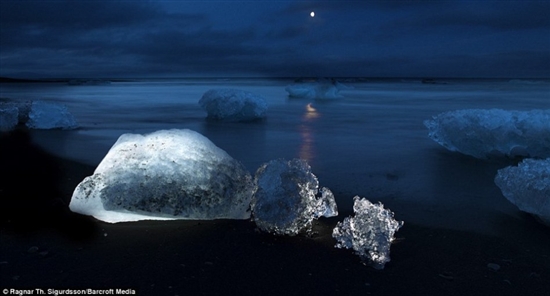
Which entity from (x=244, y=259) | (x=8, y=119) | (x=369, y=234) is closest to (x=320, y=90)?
(x=8, y=119)

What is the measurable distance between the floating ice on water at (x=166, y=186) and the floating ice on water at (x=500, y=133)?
3.54 m

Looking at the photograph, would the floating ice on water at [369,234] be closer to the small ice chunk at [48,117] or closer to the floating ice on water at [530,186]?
the floating ice on water at [530,186]

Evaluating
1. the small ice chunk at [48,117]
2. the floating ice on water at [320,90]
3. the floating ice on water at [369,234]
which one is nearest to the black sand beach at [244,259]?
the floating ice on water at [369,234]

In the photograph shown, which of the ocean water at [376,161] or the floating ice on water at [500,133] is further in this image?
the floating ice on water at [500,133]

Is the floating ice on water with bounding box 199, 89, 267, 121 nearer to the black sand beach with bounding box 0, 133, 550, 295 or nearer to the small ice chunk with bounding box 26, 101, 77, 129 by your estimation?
the small ice chunk with bounding box 26, 101, 77, 129

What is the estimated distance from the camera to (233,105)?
996cm

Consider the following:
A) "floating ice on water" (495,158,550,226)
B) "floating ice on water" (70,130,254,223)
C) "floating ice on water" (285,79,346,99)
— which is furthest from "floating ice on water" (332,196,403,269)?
"floating ice on water" (285,79,346,99)

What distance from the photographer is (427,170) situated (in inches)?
188

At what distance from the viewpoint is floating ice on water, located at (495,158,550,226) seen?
2953 millimetres

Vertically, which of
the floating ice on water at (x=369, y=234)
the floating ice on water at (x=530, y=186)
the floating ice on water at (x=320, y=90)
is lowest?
the floating ice on water at (x=369, y=234)

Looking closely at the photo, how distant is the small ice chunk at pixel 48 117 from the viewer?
25.0ft

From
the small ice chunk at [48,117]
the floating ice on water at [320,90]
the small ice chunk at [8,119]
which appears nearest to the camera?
the small ice chunk at [8,119]

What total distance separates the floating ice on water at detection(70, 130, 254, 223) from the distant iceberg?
516 centimetres

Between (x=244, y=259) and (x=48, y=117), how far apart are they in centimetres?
674
